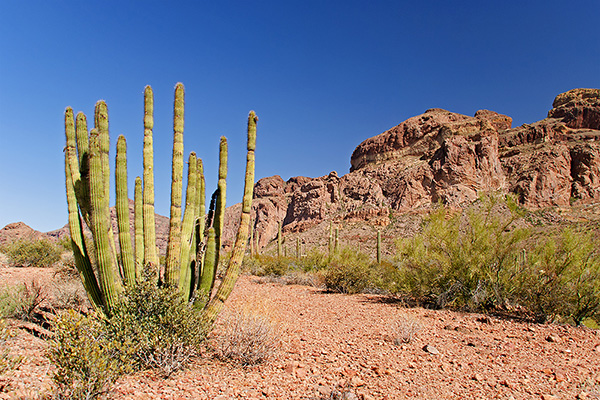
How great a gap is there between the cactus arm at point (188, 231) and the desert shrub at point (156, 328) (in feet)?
2.11

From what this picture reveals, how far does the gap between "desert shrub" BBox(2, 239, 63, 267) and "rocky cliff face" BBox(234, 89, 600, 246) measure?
4654cm

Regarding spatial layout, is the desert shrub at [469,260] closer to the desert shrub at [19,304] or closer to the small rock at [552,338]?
the small rock at [552,338]

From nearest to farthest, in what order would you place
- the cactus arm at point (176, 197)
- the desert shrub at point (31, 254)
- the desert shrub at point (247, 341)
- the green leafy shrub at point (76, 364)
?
the green leafy shrub at point (76, 364)
the desert shrub at point (247, 341)
the cactus arm at point (176, 197)
the desert shrub at point (31, 254)

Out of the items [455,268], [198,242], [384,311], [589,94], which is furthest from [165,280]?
[589,94]

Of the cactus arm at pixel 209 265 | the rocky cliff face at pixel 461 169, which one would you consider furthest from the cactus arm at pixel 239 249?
the rocky cliff face at pixel 461 169

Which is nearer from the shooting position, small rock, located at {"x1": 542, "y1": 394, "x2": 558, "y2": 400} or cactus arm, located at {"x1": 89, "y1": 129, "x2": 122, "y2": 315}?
small rock, located at {"x1": 542, "y1": 394, "x2": 558, "y2": 400}

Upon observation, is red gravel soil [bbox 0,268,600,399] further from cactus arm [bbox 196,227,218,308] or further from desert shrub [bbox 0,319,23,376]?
cactus arm [bbox 196,227,218,308]

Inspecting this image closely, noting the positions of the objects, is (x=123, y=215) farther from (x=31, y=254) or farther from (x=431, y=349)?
(x=31, y=254)

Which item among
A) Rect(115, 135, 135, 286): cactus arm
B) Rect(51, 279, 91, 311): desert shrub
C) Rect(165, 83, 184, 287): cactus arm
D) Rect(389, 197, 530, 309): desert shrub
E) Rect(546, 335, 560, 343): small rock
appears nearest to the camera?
Rect(165, 83, 184, 287): cactus arm

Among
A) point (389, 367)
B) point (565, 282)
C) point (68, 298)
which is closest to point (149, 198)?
point (68, 298)

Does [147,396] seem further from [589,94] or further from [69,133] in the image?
[589,94]

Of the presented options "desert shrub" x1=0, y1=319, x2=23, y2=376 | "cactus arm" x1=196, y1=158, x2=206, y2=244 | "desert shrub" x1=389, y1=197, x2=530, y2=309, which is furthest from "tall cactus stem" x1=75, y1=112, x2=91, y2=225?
"desert shrub" x1=389, y1=197, x2=530, y2=309

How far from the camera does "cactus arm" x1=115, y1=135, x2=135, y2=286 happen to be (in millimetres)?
5305

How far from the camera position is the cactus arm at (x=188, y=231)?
5.42 m
